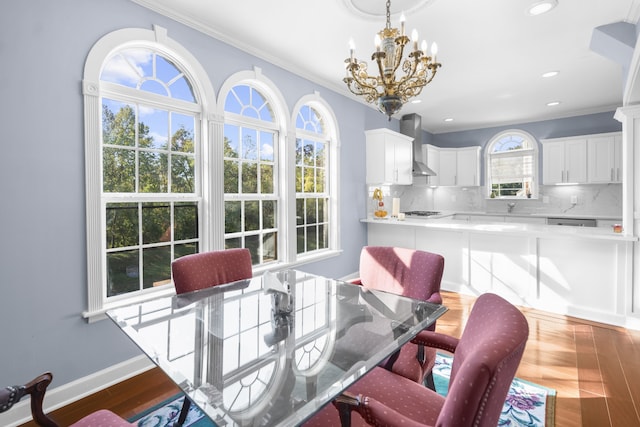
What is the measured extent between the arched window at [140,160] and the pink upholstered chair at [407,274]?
156 centimetres

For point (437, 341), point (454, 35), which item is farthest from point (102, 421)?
point (454, 35)

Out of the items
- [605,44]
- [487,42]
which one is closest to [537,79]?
[605,44]

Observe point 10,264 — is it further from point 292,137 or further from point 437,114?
point 437,114

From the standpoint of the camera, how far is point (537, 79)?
162 inches

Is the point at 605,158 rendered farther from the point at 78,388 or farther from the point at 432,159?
the point at 78,388

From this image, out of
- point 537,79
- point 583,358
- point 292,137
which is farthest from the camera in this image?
point 537,79

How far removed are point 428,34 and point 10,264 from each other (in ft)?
11.7

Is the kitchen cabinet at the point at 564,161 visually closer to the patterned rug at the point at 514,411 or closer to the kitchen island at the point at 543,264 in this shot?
the kitchen island at the point at 543,264

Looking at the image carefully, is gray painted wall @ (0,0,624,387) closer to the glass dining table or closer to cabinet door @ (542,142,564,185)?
the glass dining table

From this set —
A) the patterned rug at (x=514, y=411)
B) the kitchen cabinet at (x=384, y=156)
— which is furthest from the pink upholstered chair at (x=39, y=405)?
the kitchen cabinet at (x=384, y=156)

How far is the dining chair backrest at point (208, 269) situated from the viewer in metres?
2.06

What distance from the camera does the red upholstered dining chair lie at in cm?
205

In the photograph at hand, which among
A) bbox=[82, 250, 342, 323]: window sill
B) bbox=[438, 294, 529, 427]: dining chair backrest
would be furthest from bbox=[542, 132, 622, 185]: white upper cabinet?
bbox=[438, 294, 529, 427]: dining chair backrest

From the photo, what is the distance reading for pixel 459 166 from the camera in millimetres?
6922
